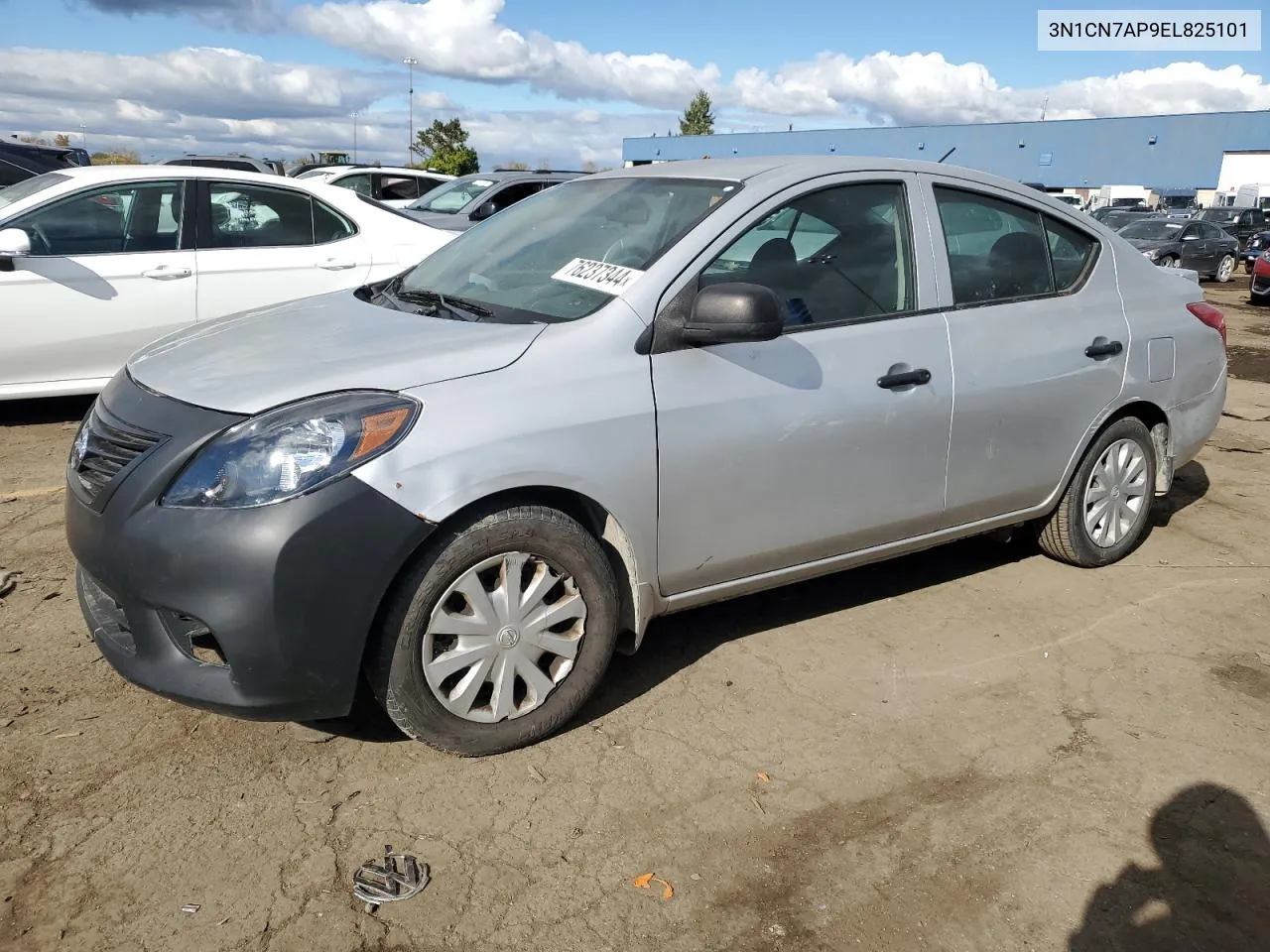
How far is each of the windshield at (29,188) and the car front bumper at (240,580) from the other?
452cm

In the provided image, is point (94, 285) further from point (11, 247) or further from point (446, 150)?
point (446, 150)

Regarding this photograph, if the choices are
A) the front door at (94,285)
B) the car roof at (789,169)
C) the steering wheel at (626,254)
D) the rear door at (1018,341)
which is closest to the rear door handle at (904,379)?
the rear door at (1018,341)

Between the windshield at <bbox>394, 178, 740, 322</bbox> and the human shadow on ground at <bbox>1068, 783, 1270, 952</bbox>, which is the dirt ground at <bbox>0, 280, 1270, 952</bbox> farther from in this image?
the windshield at <bbox>394, 178, 740, 322</bbox>

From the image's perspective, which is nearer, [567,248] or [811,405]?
[811,405]

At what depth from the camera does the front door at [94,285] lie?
247 inches

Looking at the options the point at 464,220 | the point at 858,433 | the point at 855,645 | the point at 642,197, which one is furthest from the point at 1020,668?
the point at 464,220

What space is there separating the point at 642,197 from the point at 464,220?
6.73m

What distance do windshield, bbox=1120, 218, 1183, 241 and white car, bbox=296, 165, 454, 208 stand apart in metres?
14.2

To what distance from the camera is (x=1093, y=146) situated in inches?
2034

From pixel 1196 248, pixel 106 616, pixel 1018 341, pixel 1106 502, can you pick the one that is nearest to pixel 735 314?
pixel 1018 341

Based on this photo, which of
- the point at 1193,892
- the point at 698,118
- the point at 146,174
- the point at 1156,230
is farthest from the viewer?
the point at 698,118

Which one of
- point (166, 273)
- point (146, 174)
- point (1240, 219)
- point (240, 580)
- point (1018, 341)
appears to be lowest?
point (240, 580)

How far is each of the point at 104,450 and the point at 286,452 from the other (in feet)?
2.07

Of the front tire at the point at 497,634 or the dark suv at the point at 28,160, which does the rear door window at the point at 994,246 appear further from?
the dark suv at the point at 28,160
